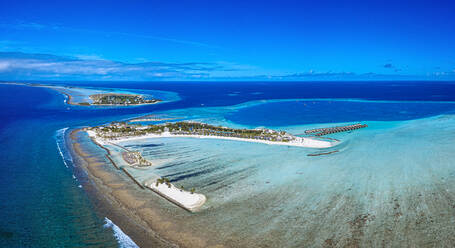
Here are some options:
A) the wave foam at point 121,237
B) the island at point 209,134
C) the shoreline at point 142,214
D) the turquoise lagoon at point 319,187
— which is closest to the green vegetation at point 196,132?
the island at point 209,134

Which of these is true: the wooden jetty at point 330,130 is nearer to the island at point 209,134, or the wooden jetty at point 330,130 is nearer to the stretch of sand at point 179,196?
the island at point 209,134

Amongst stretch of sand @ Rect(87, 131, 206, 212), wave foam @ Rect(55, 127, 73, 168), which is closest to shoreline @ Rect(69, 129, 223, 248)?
stretch of sand @ Rect(87, 131, 206, 212)

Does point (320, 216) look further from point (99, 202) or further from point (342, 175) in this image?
point (99, 202)

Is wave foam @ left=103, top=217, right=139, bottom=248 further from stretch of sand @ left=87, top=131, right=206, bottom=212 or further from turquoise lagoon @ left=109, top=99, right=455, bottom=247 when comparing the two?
stretch of sand @ left=87, top=131, right=206, bottom=212

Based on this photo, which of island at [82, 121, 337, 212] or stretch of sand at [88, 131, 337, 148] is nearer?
island at [82, 121, 337, 212]

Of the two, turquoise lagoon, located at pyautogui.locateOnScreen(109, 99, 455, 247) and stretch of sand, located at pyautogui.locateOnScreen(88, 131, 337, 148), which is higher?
stretch of sand, located at pyautogui.locateOnScreen(88, 131, 337, 148)

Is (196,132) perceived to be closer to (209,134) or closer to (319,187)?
(209,134)

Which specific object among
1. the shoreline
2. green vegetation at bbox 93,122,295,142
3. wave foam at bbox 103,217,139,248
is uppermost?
green vegetation at bbox 93,122,295,142

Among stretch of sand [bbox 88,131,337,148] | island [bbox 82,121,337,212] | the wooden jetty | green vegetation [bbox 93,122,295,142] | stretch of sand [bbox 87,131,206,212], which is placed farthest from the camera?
the wooden jetty
